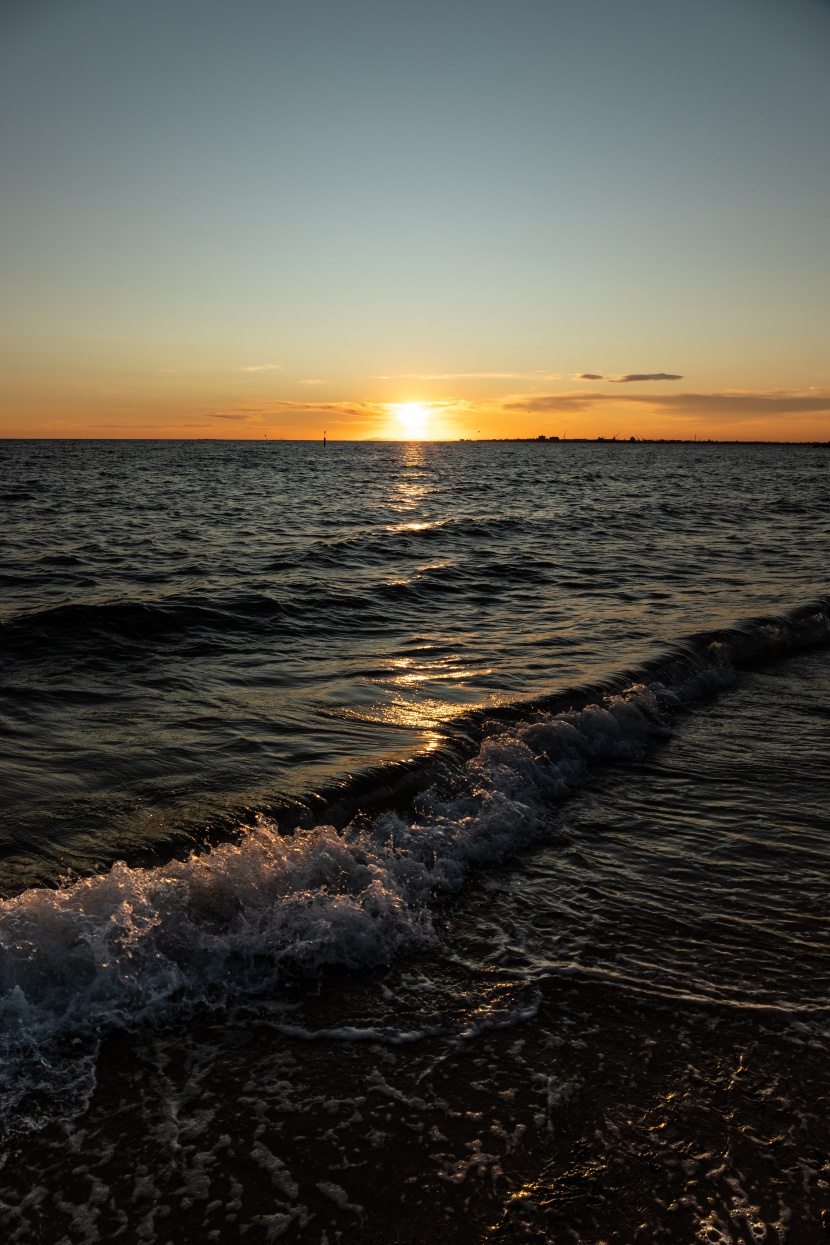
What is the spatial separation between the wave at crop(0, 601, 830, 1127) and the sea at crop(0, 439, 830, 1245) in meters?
0.02

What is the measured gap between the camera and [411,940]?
5219 mm

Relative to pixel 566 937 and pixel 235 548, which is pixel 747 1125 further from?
pixel 235 548

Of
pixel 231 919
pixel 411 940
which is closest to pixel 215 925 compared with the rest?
pixel 231 919

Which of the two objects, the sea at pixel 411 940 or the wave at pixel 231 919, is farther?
the wave at pixel 231 919

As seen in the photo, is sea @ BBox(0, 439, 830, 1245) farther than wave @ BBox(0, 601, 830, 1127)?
No

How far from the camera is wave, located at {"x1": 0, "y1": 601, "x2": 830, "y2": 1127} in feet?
14.1

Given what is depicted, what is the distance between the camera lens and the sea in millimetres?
3363

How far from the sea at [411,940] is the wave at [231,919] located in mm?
21

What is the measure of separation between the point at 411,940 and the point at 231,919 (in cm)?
121

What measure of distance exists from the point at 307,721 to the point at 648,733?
409 cm

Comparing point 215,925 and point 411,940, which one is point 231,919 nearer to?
point 215,925

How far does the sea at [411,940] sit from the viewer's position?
336 centimetres

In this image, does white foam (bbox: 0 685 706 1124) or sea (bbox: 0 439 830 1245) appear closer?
sea (bbox: 0 439 830 1245)

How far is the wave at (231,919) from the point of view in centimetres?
430
